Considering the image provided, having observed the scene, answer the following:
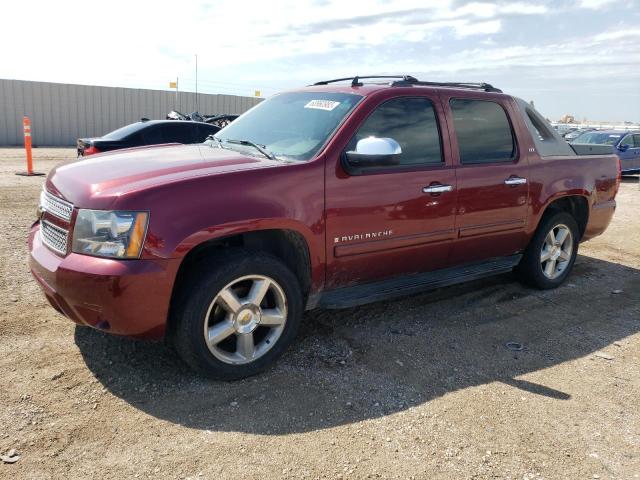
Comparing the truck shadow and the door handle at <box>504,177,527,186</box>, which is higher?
the door handle at <box>504,177,527,186</box>

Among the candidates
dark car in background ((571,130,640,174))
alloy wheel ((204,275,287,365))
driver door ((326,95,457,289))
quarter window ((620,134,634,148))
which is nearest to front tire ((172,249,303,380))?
alloy wheel ((204,275,287,365))

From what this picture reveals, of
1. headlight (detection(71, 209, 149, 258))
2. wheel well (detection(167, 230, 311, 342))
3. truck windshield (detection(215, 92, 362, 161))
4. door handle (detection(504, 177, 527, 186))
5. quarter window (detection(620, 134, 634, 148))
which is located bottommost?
wheel well (detection(167, 230, 311, 342))

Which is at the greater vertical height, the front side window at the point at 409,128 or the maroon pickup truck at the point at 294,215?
the front side window at the point at 409,128

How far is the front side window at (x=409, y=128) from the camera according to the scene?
3.98 metres

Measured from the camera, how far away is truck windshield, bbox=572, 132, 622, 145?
55.0ft

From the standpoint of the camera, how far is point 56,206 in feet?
11.0

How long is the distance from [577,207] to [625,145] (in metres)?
13.0

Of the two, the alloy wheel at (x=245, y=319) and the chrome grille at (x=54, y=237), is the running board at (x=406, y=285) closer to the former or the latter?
the alloy wheel at (x=245, y=319)

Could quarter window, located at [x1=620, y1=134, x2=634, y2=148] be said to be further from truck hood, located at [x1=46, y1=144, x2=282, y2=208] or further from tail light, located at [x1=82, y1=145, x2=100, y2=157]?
truck hood, located at [x1=46, y1=144, x2=282, y2=208]

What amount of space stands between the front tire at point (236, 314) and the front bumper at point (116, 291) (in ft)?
0.55

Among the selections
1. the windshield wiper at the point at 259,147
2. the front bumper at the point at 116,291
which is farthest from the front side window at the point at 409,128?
the front bumper at the point at 116,291

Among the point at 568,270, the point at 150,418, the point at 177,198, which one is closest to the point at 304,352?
the point at 150,418

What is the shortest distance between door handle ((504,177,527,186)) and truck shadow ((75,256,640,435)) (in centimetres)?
112

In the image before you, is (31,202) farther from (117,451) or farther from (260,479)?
(260,479)
